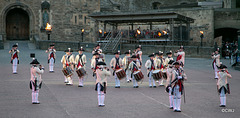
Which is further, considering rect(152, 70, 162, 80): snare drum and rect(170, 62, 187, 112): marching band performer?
rect(152, 70, 162, 80): snare drum

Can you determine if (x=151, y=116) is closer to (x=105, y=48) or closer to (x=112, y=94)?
(x=112, y=94)

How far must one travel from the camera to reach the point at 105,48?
3003cm

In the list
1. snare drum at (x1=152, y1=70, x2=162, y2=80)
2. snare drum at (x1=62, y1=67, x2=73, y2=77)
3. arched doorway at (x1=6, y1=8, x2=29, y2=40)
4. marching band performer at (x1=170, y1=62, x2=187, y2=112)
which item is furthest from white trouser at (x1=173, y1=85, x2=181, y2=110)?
arched doorway at (x1=6, y1=8, x2=29, y2=40)

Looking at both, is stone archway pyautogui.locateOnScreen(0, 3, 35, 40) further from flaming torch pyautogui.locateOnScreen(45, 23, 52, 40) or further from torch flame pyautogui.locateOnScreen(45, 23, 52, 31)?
torch flame pyautogui.locateOnScreen(45, 23, 52, 31)

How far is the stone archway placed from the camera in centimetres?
3728

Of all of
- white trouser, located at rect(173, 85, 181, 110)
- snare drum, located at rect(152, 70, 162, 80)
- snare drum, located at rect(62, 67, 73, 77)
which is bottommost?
white trouser, located at rect(173, 85, 181, 110)

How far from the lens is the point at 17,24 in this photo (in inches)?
1560

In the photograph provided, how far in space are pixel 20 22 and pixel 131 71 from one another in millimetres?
29761

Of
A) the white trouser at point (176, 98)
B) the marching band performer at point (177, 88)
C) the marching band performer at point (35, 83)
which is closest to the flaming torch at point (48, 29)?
the marching band performer at point (35, 83)

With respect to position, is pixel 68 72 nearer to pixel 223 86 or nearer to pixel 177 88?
pixel 177 88

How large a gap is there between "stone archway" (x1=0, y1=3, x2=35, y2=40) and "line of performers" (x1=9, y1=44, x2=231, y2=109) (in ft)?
71.1

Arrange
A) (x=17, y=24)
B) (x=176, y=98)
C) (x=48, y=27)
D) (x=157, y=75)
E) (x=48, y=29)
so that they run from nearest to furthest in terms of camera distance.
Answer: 1. (x=176, y=98)
2. (x=157, y=75)
3. (x=48, y=27)
4. (x=48, y=29)
5. (x=17, y=24)

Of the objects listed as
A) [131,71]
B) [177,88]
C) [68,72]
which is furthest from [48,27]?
[177,88]

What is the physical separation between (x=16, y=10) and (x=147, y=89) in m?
30.6
